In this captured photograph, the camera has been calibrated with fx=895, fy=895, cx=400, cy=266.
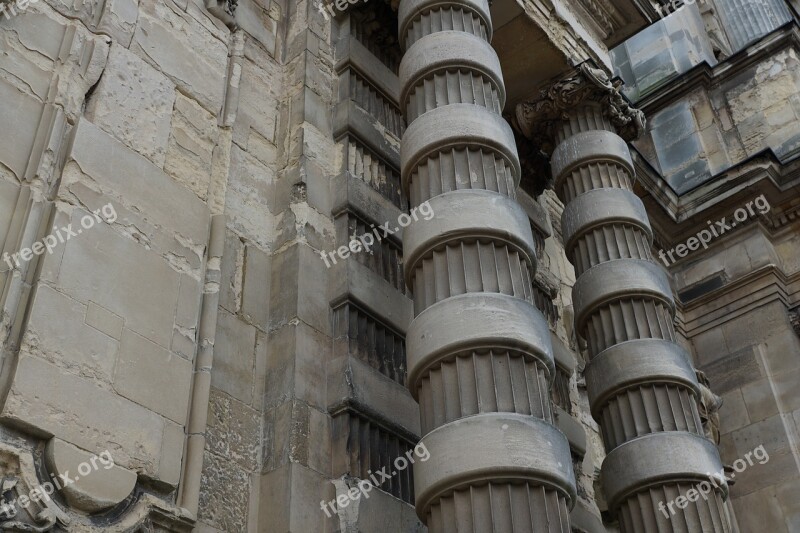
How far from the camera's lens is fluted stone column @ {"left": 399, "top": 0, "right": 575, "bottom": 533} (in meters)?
5.32

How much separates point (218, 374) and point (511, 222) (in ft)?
7.79

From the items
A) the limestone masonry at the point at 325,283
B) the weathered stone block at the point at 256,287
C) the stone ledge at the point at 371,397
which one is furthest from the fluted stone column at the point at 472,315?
the weathered stone block at the point at 256,287

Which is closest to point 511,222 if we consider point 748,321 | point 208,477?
point 208,477

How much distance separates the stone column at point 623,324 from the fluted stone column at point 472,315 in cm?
183

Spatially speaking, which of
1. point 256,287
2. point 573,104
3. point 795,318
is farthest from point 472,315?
point 795,318

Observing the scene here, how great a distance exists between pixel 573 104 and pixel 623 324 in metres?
2.95

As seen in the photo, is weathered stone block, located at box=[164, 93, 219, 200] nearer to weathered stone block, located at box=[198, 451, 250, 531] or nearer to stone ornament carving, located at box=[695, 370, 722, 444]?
weathered stone block, located at box=[198, 451, 250, 531]

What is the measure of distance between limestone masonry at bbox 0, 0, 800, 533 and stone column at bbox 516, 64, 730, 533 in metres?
0.03

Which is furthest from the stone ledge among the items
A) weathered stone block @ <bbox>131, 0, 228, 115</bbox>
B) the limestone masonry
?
weathered stone block @ <bbox>131, 0, 228, 115</bbox>

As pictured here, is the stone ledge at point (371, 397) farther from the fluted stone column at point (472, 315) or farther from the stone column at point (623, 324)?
the stone column at point (623, 324)

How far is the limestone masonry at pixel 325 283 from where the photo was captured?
519 cm

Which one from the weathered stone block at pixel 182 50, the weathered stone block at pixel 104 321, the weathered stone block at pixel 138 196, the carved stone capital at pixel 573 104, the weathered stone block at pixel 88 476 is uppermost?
the carved stone capital at pixel 573 104

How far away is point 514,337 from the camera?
585 cm

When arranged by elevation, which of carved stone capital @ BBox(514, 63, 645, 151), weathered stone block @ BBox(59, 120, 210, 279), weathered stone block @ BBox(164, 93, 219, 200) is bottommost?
weathered stone block @ BBox(59, 120, 210, 279)
